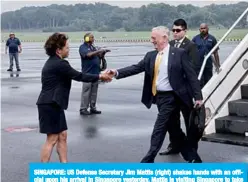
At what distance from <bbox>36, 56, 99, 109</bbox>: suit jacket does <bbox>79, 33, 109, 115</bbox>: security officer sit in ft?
17.6

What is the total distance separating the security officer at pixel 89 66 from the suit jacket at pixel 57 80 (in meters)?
5.38

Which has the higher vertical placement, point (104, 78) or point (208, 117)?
point (104, 78)

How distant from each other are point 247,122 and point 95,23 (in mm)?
117575

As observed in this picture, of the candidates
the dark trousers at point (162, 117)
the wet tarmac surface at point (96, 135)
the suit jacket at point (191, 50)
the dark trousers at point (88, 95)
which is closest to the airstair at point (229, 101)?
the wet tarmac surface at point (96, 135)

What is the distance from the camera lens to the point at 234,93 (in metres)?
9.28

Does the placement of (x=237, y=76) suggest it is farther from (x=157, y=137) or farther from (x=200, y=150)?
(x=157, y=137)

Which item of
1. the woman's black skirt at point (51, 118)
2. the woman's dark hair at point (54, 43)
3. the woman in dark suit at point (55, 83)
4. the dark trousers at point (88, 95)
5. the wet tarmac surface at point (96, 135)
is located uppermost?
the woman's dark hair at point (54, 43)

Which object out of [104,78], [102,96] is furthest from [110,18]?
[104,78]

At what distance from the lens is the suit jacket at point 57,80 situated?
6562 millimetres

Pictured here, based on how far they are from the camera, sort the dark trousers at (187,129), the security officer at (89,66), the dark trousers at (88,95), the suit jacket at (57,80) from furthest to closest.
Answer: the dark trousers at (88,95)
the security officer at (89,66)
the dark trousers at (187,129)
the suit jacket at (57,80)

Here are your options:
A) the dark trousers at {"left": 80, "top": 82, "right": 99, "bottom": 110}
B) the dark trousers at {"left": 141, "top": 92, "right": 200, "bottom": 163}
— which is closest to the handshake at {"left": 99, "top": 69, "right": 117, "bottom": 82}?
the dark trousers at {"left": 141, "top": 92, "right": 200, "bottom": 163}

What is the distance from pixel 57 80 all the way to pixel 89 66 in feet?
18.5

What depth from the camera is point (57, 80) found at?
6.59 metres

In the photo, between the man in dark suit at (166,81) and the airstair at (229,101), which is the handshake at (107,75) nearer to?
the man in dark suit at (166,81)
